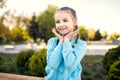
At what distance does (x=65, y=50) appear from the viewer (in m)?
1.62

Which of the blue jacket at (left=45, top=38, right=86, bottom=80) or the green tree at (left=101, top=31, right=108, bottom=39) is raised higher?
the blue jacket at (left=45, top=38, right=86, bottom=80)

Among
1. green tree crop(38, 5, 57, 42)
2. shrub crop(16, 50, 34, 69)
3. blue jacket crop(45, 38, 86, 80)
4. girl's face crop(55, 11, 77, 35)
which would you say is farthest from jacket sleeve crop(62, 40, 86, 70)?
green tree crop(38, 5, 57, 42)

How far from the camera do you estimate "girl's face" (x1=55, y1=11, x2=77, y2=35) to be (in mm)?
1692

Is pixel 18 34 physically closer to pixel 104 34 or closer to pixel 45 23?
pixel 45 23

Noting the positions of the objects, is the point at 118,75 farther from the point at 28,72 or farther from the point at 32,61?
the point at 28,72

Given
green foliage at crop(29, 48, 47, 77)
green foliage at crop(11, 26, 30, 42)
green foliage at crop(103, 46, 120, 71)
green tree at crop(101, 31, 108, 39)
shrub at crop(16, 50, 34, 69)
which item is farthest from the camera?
green tree at crop(101, 31, 108, 39)

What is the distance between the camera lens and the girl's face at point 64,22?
1692 millimetres

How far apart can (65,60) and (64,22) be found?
246mm

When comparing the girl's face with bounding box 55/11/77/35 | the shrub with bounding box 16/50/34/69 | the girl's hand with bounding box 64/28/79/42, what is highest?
the girl's face with bounding box 55/11/77/35

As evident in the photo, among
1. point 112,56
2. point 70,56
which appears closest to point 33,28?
point 112,56

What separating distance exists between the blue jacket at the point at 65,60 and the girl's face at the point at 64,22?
89 millimetres

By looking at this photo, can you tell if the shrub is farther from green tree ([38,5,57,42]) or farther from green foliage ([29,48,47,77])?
green tree ([38,5,57,42])

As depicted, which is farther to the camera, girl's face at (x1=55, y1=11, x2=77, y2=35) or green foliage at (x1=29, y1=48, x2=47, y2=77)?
green foliage at (x1=29, y1=48, x2=47, y2=77)

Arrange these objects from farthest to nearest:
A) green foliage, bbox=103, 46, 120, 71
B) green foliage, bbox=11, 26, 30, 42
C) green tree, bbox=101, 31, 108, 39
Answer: green tree, bbox=101, 31, 108, 39
green foliage, bbox=11, 26, 30, 42
green foliage, bbox=103, 46, 120, 71
